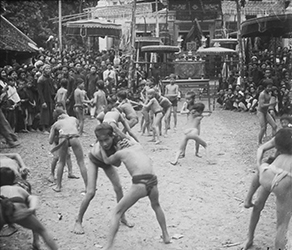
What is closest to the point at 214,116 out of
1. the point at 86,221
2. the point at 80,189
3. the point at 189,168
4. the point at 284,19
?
the point at 284,19

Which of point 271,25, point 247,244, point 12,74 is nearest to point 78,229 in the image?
point 247,244

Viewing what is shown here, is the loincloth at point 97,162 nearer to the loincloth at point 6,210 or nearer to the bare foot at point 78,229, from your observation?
the bare foot at point 78,229

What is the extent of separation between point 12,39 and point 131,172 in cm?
241

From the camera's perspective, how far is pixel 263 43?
58.1 ft

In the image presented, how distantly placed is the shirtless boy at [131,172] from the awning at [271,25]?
5.95 m

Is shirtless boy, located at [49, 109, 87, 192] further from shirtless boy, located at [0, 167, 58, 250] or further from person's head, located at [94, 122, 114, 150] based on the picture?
shirtless boy, located at [0, 167, 58, 250]

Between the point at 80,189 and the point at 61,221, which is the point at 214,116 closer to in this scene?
the point at 80,189

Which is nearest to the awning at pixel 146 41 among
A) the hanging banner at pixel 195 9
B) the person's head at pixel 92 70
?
the hanging banner at pixel 195 9

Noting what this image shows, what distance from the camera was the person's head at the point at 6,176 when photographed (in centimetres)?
390

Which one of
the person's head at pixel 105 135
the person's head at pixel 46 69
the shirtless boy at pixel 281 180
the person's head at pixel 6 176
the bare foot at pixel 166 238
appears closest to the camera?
the person's head at pixel 6 176

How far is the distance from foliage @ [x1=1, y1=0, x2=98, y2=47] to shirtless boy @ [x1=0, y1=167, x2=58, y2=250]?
1605 mm

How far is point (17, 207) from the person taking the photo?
3820 millimetres

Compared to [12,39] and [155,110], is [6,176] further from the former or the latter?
[155,110]

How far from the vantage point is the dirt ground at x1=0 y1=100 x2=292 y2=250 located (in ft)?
16.1
